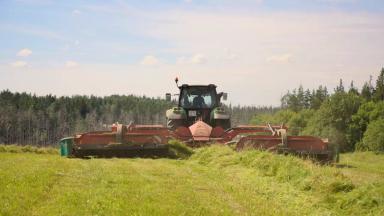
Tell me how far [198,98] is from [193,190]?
12637 mm

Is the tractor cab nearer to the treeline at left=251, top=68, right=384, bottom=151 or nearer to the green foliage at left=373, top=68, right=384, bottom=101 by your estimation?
the treeline at left=251, top=68, right=384, bottom=151

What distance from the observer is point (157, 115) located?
5659 inches

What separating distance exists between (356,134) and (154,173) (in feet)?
222

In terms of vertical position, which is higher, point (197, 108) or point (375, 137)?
point (197, 108)

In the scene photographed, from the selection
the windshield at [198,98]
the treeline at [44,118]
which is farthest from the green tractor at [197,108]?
the treeline at [44,118]

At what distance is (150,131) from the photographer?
66.9 feet

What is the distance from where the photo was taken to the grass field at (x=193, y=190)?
28.9ft

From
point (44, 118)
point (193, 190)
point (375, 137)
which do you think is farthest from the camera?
point (44, 118)

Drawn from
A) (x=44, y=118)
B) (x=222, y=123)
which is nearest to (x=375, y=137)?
(x=222, y=123)

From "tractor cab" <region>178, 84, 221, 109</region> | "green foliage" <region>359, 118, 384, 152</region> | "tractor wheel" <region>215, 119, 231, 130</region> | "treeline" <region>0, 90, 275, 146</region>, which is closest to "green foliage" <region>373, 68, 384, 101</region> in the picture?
"green foliage" <region>359, 118, 384, 152</region>

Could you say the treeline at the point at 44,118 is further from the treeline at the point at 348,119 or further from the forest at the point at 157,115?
the treeline at the point at 348,119

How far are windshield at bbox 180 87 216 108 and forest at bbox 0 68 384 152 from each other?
4080 centimetres

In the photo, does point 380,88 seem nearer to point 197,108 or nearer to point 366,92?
point 366,92

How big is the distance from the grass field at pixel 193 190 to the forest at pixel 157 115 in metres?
50.6
